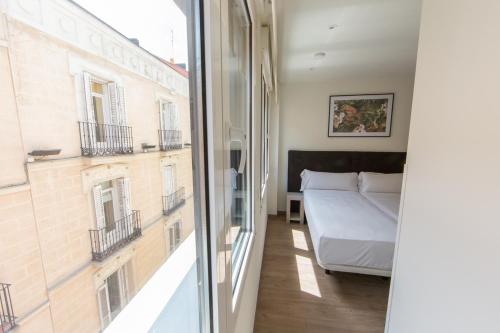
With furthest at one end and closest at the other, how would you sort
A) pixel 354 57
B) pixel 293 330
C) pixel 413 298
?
pixel 354 57 → pixel 293 330 → pixel 413 298

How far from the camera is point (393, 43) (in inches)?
95.1

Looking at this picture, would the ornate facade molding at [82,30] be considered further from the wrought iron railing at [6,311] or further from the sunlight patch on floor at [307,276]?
the sunlight patch on floor at [307,276]

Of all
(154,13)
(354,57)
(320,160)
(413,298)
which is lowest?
(413,298)

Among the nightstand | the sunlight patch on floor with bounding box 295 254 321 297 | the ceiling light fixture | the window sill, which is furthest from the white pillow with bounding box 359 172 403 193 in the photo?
the window sill

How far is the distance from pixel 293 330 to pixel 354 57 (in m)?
3.17

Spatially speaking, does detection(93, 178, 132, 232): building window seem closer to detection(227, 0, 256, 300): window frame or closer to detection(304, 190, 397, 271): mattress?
detection(227, 0, 256, 300): window frame

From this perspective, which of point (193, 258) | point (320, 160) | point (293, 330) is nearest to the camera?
point (193, 258)

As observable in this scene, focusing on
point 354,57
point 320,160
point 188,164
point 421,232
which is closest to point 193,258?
point 188,164

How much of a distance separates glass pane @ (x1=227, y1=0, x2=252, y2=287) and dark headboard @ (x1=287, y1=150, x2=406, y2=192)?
2.71 metres

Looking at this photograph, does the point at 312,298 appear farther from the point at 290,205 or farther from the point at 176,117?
the point at 176,117

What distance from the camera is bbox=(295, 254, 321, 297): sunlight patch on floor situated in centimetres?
213

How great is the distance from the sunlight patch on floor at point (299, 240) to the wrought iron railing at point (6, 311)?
3047 mm

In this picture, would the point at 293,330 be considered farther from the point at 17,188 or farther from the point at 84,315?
the point at 17,188

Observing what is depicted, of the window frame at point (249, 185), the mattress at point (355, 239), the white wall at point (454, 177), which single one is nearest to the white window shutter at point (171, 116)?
the window frame at point (249, 185)
